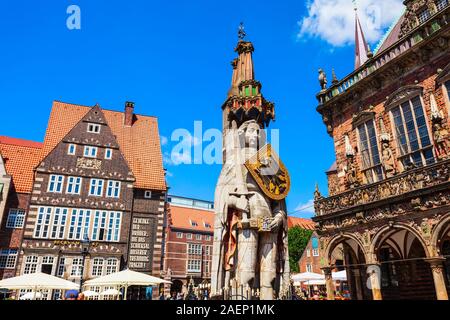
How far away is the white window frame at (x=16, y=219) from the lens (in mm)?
25312

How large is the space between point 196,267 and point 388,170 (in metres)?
42.8

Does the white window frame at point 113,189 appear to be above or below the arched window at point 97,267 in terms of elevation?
above

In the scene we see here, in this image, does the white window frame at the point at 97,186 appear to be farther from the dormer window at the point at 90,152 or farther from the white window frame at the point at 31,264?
the white window frame at the point at 31,264

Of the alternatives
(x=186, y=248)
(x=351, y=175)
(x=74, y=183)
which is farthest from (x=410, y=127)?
(x=186, y=248)

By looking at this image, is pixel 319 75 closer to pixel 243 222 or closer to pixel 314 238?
pixel 243 222

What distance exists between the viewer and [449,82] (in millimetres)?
14414

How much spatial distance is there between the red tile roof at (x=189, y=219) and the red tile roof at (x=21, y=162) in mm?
26855

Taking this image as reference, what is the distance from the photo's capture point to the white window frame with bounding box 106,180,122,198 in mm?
28125

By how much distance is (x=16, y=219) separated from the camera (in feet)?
84.1

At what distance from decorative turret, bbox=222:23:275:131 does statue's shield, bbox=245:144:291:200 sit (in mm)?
1053

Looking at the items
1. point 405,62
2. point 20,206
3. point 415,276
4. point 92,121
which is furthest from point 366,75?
point 20,206

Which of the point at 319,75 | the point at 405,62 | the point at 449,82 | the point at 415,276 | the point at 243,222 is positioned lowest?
the point at 415,276

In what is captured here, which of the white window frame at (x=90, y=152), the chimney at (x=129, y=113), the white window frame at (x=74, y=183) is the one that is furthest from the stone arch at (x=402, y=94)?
the chimney at (x=129, y=113)

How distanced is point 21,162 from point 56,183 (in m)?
5.07
